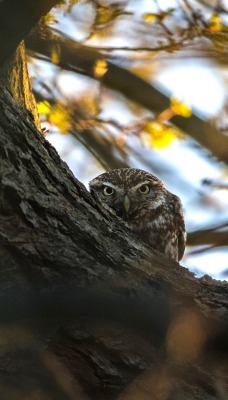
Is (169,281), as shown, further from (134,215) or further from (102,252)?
(134,215)

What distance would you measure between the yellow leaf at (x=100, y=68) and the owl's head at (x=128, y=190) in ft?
2.53

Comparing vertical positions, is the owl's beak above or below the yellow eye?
below

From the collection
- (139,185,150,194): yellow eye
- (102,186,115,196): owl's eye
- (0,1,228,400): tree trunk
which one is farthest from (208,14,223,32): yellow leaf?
(0,1,228,400): tree trunk

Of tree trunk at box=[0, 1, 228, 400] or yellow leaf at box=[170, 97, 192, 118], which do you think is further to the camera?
yellow leaf at box=[170, 97, 192, 118]

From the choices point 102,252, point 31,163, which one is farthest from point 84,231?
point 31,163

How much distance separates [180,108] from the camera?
506cm

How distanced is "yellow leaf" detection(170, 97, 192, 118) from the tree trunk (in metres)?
1.58

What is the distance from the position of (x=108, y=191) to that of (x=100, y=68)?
3.48 feet

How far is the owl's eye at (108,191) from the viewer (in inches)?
230

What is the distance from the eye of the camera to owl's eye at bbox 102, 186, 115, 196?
5.83 metres

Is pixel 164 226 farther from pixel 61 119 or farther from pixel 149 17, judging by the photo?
pixel 149 17

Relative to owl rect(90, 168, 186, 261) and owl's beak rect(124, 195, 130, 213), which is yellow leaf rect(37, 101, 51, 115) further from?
owl's beak rect(124, 195, 130, 213)

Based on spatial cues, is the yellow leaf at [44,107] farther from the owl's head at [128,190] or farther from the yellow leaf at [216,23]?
the yellow leaf at [216,23]

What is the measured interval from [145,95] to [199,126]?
493 mm
